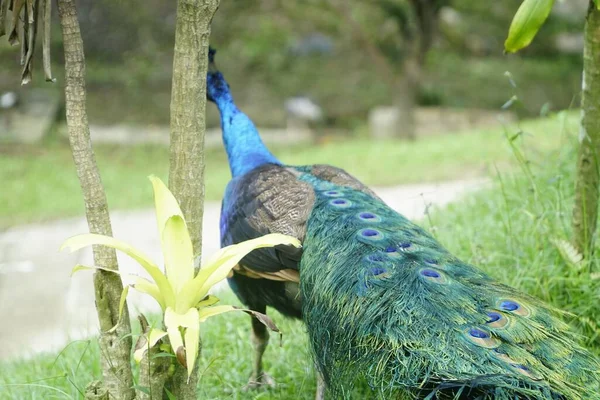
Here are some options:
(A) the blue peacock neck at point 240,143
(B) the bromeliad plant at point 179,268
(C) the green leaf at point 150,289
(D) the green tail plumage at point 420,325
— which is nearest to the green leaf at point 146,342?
(B) the bromeliad plant at point 179,268

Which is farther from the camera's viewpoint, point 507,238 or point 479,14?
point 479,14

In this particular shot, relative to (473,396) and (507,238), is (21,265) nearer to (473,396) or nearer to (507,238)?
(507,238)

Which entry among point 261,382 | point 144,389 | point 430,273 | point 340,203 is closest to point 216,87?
point 340,203

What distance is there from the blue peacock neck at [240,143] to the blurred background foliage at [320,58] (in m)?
6.89

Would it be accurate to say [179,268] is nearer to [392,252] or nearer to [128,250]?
Result: [128,250]

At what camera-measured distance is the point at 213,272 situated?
6.92 ft

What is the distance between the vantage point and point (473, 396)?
1965 mm

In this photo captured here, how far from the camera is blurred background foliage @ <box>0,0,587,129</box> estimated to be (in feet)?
36.4

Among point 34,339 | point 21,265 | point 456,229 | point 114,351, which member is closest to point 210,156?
point 21,265

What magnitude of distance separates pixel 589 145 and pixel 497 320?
4.46 feet

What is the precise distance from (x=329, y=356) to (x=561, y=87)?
11.6 meters

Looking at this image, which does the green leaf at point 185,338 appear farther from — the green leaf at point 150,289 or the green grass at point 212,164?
the green grass at point 212,164

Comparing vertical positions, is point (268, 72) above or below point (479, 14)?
below

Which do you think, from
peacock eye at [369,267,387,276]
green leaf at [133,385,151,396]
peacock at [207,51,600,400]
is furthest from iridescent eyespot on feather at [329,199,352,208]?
green leaf at [133,385,151,396]
